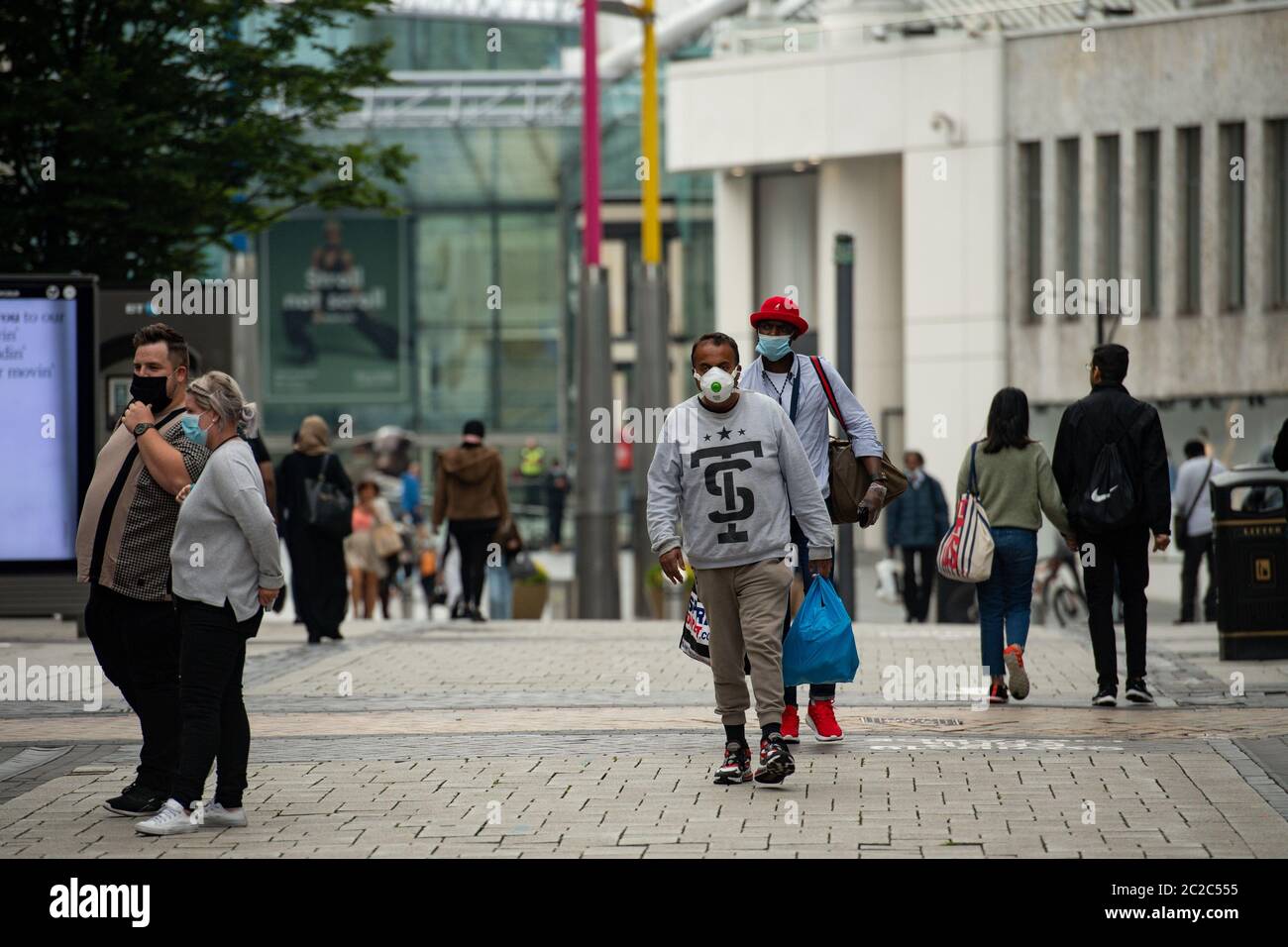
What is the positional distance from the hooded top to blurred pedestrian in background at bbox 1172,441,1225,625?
6.37m

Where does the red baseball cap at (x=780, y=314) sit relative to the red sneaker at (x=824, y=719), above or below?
above

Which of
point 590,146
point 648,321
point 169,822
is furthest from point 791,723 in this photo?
point 648,321

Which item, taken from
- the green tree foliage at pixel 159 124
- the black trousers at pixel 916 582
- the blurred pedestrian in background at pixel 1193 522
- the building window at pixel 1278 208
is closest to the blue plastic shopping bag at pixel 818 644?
the green tree foliage at pixel 159 124

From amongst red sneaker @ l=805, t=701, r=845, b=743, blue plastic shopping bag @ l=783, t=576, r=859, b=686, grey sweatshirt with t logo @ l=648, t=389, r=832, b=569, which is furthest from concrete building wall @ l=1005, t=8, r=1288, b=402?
grey sweatshirt with t logo @ l=648, t=389, r=832, b=569

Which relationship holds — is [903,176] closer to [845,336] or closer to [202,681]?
[845,336]

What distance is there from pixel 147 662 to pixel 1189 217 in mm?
32102

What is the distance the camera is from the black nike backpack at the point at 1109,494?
10758 millimetres

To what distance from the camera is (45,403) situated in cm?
1460

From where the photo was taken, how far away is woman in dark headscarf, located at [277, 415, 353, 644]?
15.8 meters

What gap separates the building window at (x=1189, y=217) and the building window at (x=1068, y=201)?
6.68ft

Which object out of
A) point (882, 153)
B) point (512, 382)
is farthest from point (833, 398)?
point (512, 382)

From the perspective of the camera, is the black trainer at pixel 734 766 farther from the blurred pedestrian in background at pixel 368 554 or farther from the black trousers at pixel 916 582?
the blurred pedestrian in background at pixel 368 554

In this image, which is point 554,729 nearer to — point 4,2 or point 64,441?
point 64,441
